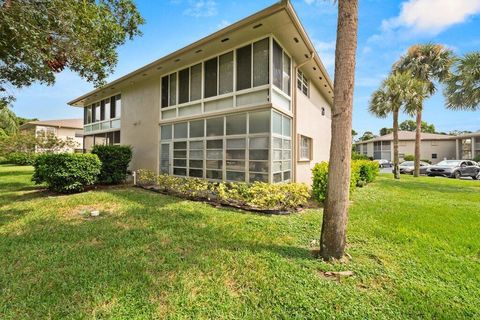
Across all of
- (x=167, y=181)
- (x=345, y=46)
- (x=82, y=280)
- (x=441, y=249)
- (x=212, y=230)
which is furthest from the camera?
(x=167, y=181)

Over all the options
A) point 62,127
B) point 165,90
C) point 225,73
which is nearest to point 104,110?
point 165,90

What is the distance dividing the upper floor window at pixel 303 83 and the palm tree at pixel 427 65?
11.8 metres

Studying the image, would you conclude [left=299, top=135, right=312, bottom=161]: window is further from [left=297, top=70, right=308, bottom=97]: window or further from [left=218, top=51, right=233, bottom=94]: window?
[left=218, top=51, right=233, bottom=94]: window

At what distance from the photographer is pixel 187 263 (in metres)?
3.72

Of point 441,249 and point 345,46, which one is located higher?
point 345,46

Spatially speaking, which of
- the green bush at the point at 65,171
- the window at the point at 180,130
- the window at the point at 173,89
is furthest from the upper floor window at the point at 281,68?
the green bush at the point at 65,171

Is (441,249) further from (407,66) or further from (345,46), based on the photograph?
(407,66)

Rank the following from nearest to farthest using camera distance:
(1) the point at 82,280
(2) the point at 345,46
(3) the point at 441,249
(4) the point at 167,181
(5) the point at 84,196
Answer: (1) the point at 82,280 → (2) the point at 345,46 → (3) the point at 441,249 → (5) the point at 84,196 → (4) the point at 167,181

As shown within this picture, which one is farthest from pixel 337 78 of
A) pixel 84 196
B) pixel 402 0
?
pixel 84 196

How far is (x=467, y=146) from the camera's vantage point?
3738cm

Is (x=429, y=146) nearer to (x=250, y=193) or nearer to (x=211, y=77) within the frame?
(x=211, y=77)

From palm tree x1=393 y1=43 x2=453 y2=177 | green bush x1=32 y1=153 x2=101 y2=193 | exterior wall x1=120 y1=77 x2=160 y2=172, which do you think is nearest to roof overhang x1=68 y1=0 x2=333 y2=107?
exterior wall x1=120 y1=77 x2=160 y2=172

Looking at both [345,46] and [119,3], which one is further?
[119,3]

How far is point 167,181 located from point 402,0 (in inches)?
429
